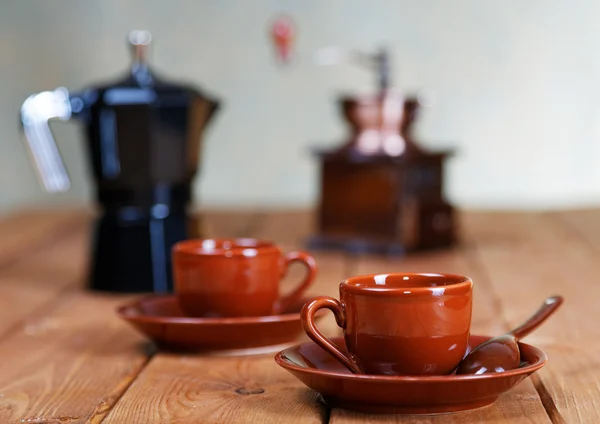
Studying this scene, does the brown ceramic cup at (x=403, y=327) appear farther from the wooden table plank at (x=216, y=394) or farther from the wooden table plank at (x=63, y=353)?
the wooden table plank at (x=63, y=353)

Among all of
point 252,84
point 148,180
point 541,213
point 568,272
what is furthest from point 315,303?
point 252,84

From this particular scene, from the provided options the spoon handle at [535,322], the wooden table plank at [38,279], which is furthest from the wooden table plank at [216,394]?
the wooden table plank at [38,279]

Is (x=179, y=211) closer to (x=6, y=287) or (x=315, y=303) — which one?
(x=6, y=287)

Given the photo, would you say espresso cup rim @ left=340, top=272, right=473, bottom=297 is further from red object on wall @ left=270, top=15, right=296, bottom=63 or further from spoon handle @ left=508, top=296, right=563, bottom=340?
red object on wall @ left=270, top=15, right=296, bottom=63

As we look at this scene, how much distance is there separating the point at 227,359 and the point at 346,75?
2.35 meters

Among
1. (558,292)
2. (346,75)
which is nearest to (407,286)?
(558,292)

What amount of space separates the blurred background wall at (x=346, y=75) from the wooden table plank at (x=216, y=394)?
227cm

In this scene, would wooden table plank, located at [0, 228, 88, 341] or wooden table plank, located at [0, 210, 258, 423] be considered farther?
wooden table plank, located at [0, 228, 88, 341]

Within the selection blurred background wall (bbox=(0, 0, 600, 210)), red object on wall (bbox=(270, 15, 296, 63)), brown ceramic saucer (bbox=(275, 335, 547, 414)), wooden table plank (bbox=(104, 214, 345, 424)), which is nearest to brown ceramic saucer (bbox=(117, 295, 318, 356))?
wooden table plank (bbox=(104, 214, 345, 424))

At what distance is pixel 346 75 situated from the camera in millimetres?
3100

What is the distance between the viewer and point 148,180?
1274 millimetres

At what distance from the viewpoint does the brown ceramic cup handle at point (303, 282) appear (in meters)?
0.89

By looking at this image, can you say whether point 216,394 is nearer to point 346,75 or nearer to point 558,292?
point 558,292

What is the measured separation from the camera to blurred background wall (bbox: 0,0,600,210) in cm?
308
